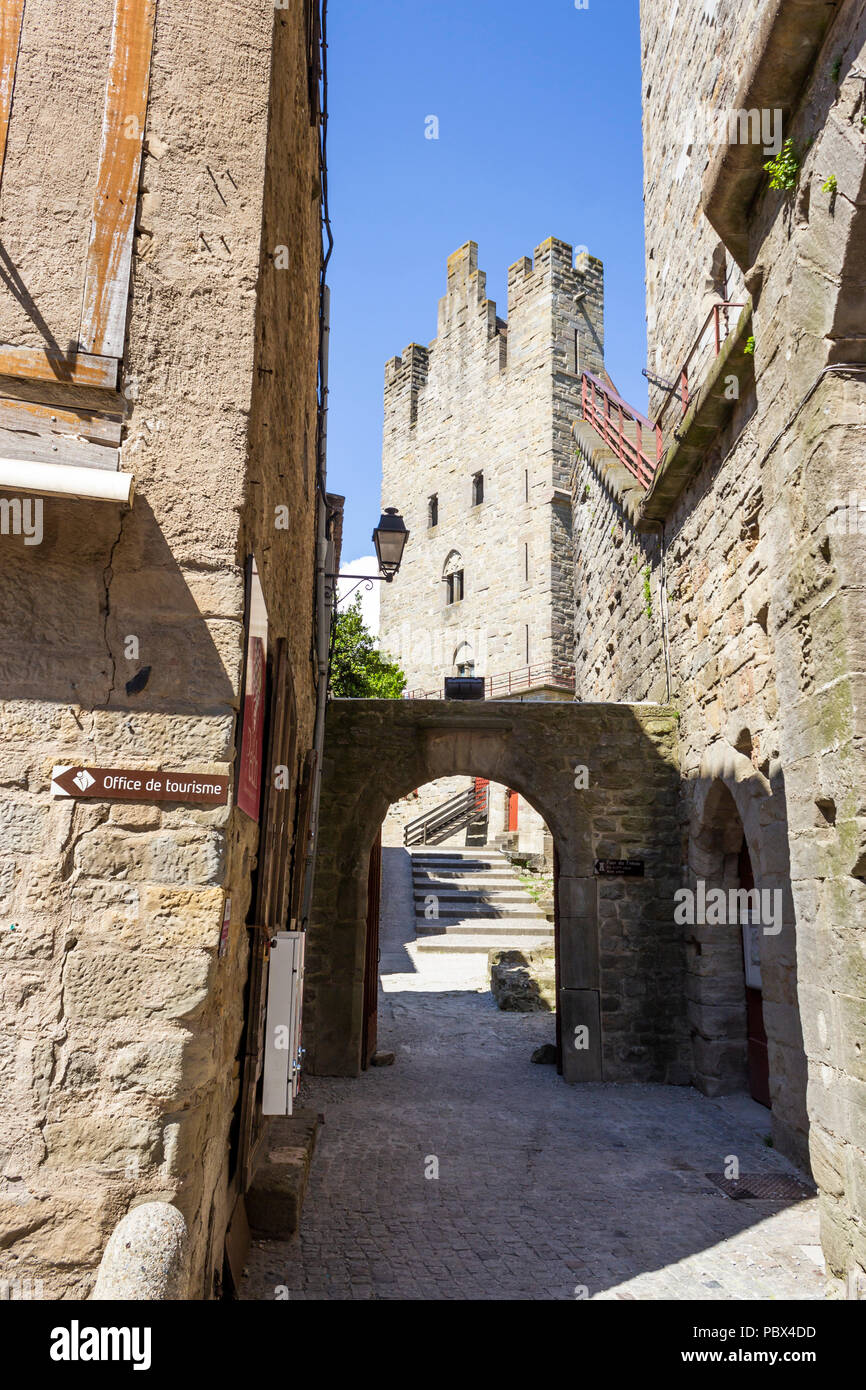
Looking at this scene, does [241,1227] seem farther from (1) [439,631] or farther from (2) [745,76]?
(1) [439,631]

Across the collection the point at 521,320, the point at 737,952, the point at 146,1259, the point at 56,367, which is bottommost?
the point at 146,1259

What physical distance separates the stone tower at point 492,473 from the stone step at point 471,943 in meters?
8.25

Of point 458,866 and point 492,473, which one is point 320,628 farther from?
point 492,473

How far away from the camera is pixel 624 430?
11.3 m

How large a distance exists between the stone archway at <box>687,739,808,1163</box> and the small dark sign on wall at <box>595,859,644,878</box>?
44 cm

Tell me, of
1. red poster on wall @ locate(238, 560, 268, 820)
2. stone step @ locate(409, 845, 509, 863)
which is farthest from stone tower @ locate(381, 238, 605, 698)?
red poster on wall @ locate(238, 560, 268, 820)

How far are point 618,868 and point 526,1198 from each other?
3.47 metres

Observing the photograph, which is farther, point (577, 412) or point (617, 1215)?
point (577, 412)

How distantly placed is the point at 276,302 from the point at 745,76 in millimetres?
1967

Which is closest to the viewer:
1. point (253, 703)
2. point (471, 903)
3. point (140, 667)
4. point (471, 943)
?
point (140, 667)

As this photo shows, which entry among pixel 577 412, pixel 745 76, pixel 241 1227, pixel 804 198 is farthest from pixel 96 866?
pixel 577 412

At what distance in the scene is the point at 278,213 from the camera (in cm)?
351

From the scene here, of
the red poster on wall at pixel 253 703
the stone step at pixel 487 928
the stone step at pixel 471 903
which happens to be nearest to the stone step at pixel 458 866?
the stone step at pixel 471 903

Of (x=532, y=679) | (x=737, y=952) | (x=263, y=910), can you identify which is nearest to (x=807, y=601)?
(x=263, y=910)
